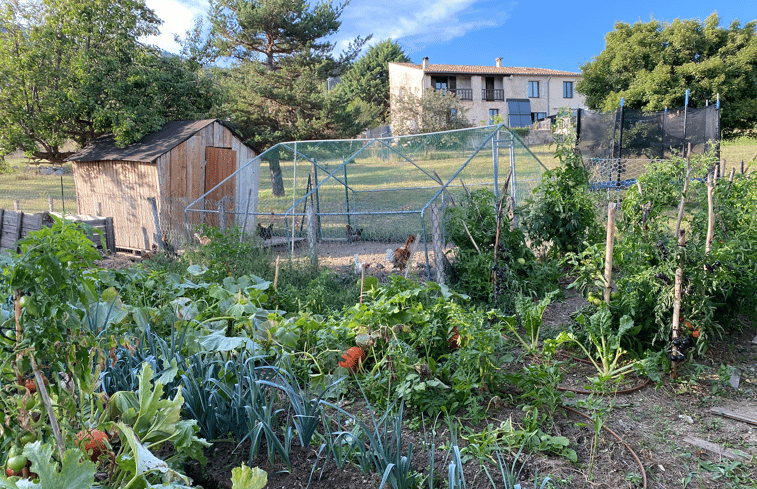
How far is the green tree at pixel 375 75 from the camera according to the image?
34781 millimetres

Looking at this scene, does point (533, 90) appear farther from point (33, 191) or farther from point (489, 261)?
point (489, 261)

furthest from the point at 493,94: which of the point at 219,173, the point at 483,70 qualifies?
the point at 219,173

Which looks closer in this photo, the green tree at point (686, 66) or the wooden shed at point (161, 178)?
the wooden shed at point (161, 178)

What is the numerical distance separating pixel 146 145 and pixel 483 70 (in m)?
29.5

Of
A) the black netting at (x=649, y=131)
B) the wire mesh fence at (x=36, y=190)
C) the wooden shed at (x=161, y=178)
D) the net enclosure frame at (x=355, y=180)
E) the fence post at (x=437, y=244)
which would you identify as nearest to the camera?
the fence post at (x=437, y=244)

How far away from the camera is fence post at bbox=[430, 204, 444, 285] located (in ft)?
18.3

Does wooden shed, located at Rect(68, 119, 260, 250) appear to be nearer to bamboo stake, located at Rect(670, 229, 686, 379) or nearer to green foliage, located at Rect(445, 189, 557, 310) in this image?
green foliage, located at Rect(445, 189, 557, 310)

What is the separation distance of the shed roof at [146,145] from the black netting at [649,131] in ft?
32.7

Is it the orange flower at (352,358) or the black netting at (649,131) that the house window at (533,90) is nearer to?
the black netting at (649,131)

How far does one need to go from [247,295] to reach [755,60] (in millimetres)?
22503

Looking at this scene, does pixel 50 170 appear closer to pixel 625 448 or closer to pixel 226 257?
pixel 226 257

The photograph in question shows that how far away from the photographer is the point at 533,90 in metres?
38.2

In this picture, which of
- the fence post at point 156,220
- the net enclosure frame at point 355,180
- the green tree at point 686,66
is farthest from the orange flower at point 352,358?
the green tree at point 686,66

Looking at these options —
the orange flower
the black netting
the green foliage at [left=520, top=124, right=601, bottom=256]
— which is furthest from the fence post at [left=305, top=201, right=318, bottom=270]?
the black netting
